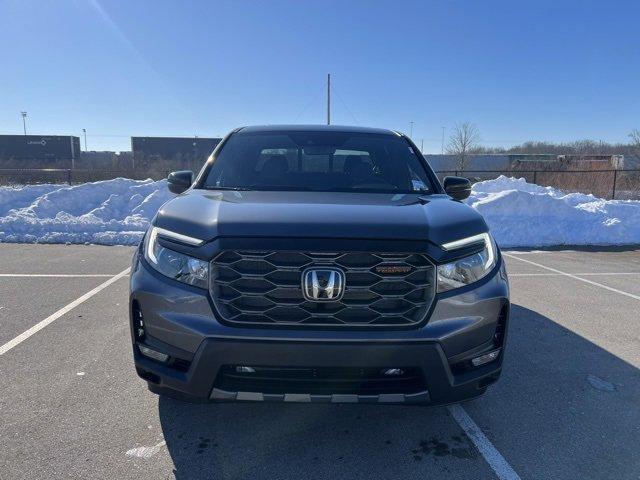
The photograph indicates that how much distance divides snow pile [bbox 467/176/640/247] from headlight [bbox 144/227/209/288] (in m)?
8.52

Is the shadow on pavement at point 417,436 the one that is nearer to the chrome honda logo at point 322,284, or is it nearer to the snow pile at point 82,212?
the chrome honda logo at point 322,284

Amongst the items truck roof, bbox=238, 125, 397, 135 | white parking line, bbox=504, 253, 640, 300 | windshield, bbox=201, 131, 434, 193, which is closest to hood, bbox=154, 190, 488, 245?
windshield, bbox=201, 131, 434, 193

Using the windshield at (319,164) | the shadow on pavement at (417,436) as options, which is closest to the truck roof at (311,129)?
the windshield at (319,164)

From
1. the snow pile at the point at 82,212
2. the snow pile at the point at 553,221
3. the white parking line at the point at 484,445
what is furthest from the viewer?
the snow pile at the point at 553,221

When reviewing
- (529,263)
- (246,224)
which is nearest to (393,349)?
(246,224)

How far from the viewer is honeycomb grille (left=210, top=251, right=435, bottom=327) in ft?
7.24

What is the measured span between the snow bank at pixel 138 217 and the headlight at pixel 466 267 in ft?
24.9

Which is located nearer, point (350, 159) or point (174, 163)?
point (350, 159)

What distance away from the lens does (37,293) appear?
5.43m

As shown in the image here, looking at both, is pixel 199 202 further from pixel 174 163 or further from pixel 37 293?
pixel 174 163

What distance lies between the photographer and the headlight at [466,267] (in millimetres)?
2287

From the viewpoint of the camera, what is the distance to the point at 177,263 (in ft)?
7.68

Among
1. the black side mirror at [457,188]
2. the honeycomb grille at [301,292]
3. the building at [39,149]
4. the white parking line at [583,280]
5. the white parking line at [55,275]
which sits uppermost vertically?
the building at [39,149]

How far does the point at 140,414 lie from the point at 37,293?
11.2 feet
